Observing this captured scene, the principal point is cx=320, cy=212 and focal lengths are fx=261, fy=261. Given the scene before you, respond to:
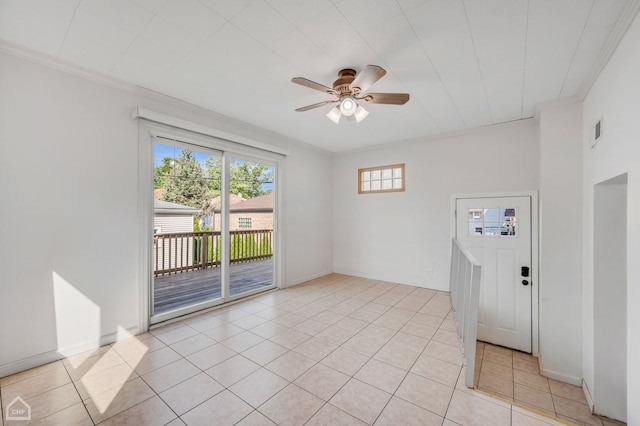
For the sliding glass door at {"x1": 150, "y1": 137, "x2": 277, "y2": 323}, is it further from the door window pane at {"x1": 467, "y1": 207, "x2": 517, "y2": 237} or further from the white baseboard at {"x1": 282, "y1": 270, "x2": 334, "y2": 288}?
the door window pane at {"x1": 467, "y1": 207, "x2": 517, "y2": 237}

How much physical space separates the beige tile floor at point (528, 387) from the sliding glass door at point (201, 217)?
3.28 metres

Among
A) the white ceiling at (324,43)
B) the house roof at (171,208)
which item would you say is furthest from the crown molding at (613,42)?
the house roof at (171,208)

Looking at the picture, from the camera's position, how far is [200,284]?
182 inches

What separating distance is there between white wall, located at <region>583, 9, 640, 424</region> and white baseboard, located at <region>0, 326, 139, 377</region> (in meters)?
4.19

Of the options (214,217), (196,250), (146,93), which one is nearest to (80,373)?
(214,217)

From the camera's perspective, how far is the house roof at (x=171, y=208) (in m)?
3.25

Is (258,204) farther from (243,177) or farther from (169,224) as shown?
(169,224)

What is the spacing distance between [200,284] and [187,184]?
2.00 m

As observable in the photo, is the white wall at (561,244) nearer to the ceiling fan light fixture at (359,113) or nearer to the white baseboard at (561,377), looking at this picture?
the white baseboard at (561,377)

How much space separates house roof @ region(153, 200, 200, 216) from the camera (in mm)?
3246

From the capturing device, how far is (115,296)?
9.08ft

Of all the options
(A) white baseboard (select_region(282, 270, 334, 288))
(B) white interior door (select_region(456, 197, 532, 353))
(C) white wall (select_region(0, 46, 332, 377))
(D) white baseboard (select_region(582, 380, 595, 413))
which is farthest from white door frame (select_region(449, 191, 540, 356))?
(C) white wall (select_region(0, 46, 332, 377))

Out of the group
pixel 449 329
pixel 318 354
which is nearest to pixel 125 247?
pixel 318 354

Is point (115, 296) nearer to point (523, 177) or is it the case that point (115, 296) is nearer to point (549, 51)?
point (549, 51)
